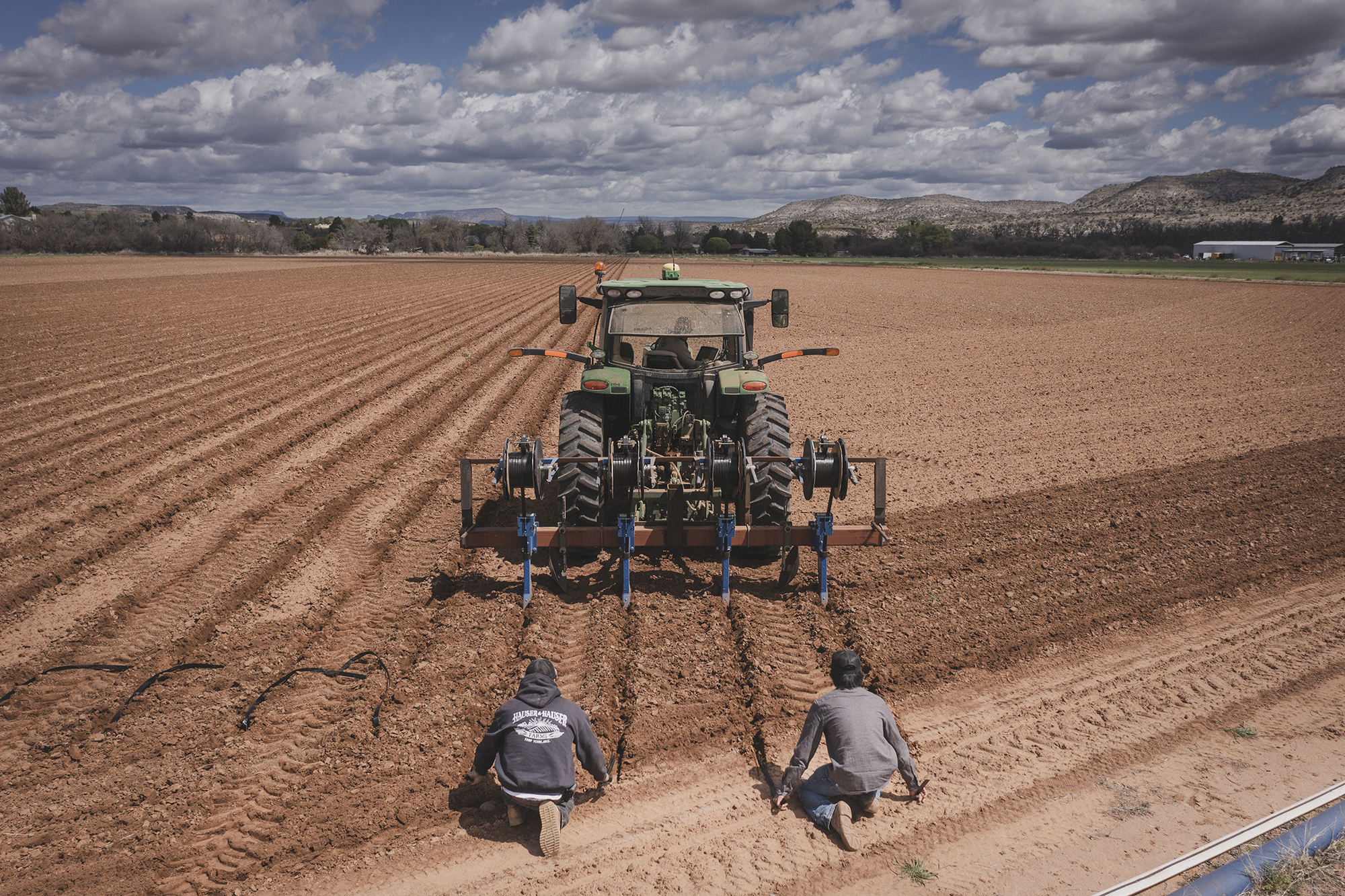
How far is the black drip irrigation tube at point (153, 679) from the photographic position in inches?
194

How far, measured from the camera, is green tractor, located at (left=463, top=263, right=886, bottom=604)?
6.29m

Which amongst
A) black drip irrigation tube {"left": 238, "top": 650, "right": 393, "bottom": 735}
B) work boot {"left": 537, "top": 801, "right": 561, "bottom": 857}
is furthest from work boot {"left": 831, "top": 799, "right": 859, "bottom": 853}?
black drip irrigation tube {"left": 238, "top": 650, "right": 393, "bottom": 735}

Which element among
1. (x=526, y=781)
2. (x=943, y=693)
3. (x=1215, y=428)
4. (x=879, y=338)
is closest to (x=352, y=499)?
(x=526, y=781)

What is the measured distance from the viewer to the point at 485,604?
639cm

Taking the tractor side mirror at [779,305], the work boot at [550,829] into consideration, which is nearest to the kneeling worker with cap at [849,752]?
the work boot at [550,829]

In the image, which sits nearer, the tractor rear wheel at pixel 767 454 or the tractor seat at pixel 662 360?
the tractor rear wheel at pixel 767 454

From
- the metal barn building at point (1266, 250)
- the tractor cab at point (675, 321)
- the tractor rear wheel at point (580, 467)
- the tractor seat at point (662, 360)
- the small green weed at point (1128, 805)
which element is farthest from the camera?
the metal barn building at point (1266, 250)

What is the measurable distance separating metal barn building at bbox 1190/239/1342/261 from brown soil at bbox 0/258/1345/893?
99959 mm

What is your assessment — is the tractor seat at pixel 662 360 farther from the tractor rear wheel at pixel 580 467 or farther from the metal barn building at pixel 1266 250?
the metal barn building at pixel 1266 250

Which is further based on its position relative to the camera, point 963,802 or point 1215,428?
point 1215,428

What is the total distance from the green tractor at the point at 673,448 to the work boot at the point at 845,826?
2.34 metres

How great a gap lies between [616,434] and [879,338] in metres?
16.3

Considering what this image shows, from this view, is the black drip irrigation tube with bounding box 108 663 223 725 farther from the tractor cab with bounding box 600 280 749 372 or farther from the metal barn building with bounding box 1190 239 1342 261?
the metal barn building with bounding box 1190 239 1342 261

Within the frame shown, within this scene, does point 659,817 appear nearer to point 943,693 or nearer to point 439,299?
point 943,693
